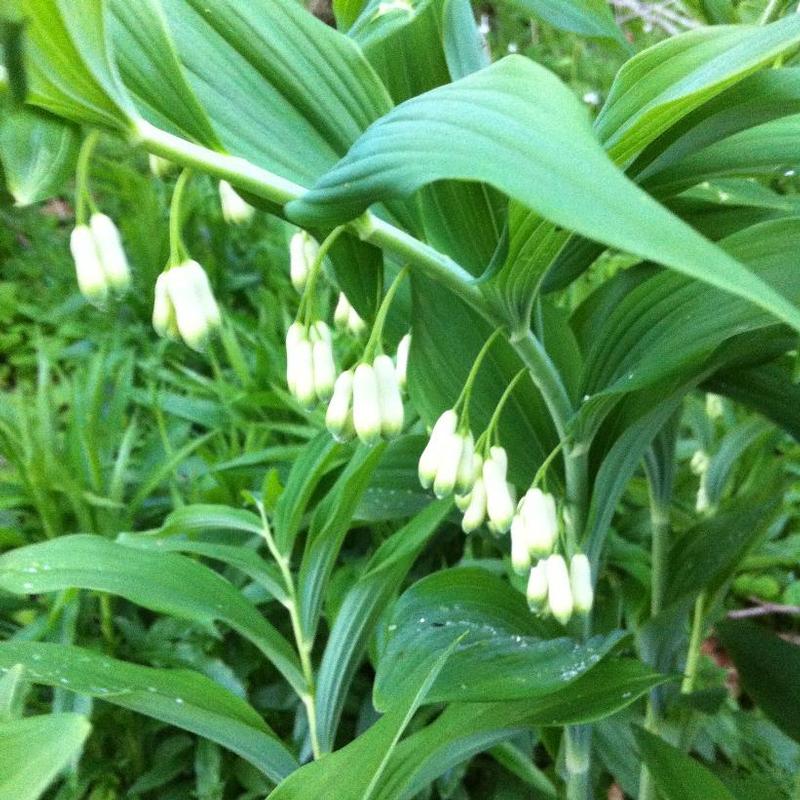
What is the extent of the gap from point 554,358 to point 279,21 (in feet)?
1.42

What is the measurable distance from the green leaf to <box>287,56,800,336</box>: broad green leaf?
0.77 m

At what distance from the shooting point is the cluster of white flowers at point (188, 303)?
0.64 m

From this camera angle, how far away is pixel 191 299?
64cm

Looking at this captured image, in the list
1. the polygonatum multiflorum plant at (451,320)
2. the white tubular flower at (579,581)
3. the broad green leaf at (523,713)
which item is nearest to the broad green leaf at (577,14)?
the polygonatum multiflorum plant at (451,320)

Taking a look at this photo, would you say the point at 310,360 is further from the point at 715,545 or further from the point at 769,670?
the point at 769,670

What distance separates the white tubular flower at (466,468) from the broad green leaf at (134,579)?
32 cm

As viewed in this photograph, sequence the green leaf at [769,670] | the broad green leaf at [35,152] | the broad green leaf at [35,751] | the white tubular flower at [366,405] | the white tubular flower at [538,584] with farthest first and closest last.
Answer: the green leaf at [769,670] < the white tubular flower at [538,584] < the white tubular flower at [366,405] < the broad green leaf at [35,152] < the broad green leaf at [35,751]

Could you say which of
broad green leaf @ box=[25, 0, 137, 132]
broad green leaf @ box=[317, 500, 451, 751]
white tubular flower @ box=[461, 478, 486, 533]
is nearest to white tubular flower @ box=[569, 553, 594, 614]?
white tubular flower @ box=[461, 478, 486, 533]

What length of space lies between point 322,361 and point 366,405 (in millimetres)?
56

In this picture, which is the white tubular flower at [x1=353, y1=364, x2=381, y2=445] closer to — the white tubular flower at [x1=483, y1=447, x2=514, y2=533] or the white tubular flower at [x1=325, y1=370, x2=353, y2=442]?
the white tubular flower at [x1=325, y1=370, x2=353, y2=442]

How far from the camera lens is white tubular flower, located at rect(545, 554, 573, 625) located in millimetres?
786

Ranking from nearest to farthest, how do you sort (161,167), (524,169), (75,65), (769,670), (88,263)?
(524,169) → (75,65) → (88,263) → (161,167) → (769,670)

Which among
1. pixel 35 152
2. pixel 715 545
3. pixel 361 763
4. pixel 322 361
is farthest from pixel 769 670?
pixel 35 152

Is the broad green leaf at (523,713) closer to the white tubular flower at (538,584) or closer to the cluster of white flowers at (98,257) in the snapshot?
the white tubular flower at (538,584)
